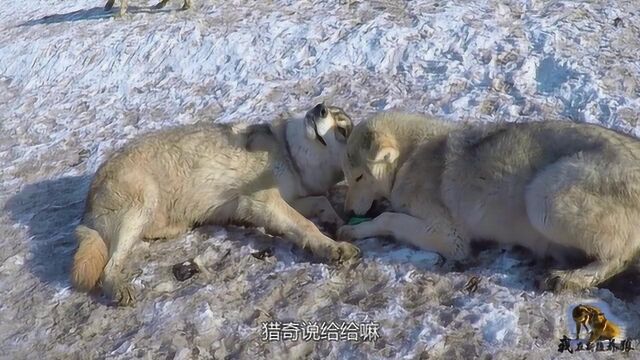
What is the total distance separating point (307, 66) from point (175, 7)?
13.7 feet

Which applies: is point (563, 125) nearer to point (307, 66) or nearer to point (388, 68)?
point (388, 68)

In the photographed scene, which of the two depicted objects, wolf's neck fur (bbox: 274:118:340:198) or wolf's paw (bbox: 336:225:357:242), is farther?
wolf's neck fur (bbox: 274:118:340:198)

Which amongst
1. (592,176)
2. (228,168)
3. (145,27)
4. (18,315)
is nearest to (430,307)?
(592,176)

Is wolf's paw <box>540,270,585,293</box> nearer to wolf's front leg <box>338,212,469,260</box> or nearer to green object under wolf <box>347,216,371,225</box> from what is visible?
wolf's front leg <box>338,212,469,260</box>

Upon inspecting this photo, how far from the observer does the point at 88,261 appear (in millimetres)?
6211

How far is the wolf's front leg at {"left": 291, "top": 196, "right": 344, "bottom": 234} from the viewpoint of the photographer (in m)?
6.82

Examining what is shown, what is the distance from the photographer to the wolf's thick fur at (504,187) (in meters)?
5.16

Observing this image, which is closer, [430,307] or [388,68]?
[430,307]

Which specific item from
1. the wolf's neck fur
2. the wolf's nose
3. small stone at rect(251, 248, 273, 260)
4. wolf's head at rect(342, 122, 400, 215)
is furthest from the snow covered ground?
the wolf's nose

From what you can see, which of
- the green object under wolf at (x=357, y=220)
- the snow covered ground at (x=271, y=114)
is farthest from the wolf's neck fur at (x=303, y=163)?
the snow covered ground at (x=271, y=114)

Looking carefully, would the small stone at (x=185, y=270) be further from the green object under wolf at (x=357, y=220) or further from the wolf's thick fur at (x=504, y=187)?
the green object under wolf at (x=357, y=220)

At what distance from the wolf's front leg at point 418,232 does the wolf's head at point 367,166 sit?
12.3 inches

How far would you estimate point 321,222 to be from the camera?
22.4 feet

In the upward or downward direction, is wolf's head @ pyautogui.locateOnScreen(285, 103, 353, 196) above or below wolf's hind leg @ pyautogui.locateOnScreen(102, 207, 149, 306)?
above
